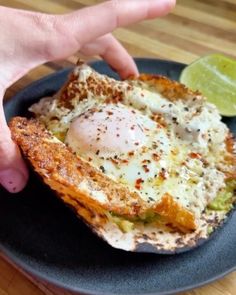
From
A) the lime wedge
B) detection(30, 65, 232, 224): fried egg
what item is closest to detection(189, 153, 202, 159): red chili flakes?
detection(30, 65, 232, 224): fried egg

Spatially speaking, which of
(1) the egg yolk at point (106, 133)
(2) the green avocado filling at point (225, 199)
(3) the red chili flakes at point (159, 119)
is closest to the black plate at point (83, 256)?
(2) the green avocado filling at point (225, 199)

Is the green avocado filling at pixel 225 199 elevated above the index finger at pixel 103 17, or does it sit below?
below

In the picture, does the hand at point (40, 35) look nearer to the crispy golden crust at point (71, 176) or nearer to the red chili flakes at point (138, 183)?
the crispy golden crust at point (71, 176)

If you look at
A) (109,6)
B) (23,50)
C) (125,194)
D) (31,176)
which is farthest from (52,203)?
(109,6)

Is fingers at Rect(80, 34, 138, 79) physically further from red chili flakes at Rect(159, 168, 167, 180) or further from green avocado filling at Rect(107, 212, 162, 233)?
green avocado filling at Rect(107, 212, 162, 233)

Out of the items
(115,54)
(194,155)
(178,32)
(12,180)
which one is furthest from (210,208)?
(178,32)

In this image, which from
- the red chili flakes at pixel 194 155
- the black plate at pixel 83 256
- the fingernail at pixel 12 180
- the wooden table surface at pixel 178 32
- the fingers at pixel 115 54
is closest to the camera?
the black plate at pixel 83 256

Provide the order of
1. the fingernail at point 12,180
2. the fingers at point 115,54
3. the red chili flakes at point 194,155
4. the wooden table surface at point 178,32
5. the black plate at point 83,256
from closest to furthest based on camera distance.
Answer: the black plate at point 83,256 → the fingernail at point 12,180 → the red chili flakes at point 194,155 → the fingers at point 115,54 → the wooden table surface at point 178,32
